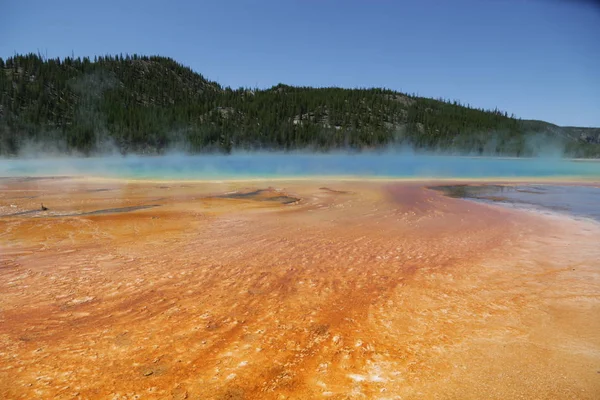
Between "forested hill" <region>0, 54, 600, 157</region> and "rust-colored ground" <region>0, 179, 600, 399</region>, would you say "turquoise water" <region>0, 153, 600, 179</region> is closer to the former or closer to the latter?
"rust-colored ground" <region>0, 179, 600, 399</region>

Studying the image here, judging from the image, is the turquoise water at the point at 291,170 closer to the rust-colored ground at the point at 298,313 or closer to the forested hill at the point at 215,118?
the rust-colored ground at the point at 298,313

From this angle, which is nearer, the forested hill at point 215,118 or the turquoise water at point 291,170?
the turquoise water at point 291,170

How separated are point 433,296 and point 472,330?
901 mm

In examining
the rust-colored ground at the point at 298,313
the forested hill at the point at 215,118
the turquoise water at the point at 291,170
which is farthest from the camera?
the forested hill at the point at 215,118

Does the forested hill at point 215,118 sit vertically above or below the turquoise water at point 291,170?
above

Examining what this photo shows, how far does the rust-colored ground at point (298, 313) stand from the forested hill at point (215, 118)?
7896cm

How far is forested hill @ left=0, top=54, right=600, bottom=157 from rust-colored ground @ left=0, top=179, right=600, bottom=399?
79.0 meters

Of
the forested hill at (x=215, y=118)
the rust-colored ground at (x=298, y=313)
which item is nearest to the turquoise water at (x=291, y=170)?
the rust-colored ground at (x=298, y=313)

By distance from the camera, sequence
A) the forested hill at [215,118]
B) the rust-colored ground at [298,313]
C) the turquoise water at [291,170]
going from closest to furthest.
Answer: the rust-colored ground at [298,313], the turquoise water at [291,170], the forested hill at [215,118]

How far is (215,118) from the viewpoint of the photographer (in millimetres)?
99000

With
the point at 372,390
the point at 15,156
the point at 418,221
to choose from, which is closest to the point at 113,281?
the point at 372,390

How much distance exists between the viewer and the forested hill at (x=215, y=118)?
8075 cm

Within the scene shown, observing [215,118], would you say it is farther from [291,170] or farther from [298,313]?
[298,313]

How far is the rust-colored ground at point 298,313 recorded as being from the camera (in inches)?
111
